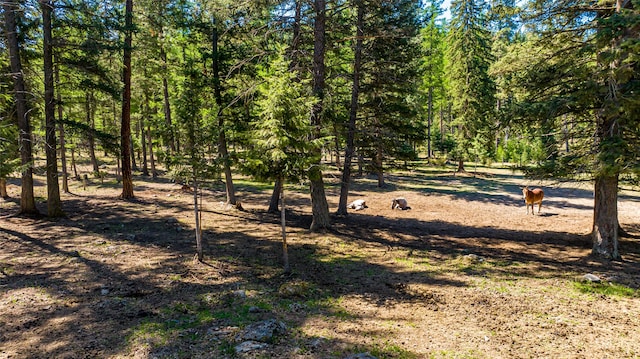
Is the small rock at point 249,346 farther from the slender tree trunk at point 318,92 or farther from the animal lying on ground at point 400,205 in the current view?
the animal lying on ground at point 400,205

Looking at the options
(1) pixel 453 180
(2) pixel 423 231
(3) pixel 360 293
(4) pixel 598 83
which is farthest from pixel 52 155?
(1) pixel 453 180

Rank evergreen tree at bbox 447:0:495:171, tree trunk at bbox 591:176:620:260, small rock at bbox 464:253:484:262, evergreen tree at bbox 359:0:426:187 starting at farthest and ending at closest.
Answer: evergreen tree at bbox 447:0:495:171
evergreen tree at bbox 359:0:426:187
small rock at bbox 464:253:484:262
tree trunk at bbox 591:176:620:260

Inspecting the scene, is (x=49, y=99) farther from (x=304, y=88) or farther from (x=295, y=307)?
(x=295, y=307)

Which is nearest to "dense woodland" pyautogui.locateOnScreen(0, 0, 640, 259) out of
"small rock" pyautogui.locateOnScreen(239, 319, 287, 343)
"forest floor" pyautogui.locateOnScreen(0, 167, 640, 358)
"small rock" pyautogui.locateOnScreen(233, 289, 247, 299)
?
"forest floor" pyautogui.locateOnScreen(0, 167, 640, 358)

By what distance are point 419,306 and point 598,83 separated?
723 cm

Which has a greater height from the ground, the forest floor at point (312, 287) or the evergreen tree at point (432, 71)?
the evergreen tree at point (432, 71)

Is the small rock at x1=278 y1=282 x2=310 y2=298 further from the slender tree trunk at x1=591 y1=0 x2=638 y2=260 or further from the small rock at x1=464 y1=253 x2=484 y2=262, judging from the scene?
the slender tree trunk at x1=591 y1=0 x2=638 y2=260

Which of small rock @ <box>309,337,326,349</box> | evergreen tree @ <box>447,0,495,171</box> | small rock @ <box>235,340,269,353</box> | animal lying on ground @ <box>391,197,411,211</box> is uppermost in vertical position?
evergreen tree @ <box>447,0,495,171</box>

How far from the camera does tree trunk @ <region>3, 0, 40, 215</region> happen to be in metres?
11.8

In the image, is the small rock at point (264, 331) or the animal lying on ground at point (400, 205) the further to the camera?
the animal lying on ground at point (400, 205)

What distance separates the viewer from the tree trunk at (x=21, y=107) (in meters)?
11.8

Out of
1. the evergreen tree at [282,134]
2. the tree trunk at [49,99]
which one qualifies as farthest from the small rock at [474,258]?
the tree trunk at [49,99]

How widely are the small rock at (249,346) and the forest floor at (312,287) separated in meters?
0.16

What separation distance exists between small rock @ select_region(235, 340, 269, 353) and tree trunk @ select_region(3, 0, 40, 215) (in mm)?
10310
